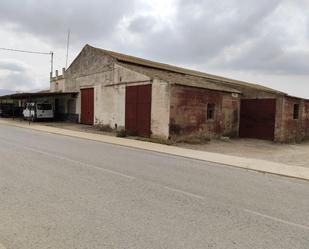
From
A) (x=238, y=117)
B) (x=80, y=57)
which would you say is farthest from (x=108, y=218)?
(x=80, y=57)

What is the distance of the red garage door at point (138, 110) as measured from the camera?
20938 millimetres

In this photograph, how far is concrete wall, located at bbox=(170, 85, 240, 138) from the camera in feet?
63.2

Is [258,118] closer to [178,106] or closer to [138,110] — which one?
[178,106]

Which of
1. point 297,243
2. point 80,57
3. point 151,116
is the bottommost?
point 297,243

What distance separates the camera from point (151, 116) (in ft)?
67.3

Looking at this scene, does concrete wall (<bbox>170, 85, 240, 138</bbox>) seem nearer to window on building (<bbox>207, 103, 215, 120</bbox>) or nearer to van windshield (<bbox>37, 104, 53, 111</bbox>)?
window on building (<bbox>207, 103, 215, 120</bbox>)

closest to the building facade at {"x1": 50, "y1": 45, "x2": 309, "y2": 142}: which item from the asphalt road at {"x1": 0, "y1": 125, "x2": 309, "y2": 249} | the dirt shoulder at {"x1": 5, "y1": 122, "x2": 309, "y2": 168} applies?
the dirt shoulder at {"x1": 5, "y1": 122, "x2": 309, "y2": 168}

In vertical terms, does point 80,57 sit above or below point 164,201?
above

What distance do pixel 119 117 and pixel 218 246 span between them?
20674 mm

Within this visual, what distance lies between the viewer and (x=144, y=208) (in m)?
5.59

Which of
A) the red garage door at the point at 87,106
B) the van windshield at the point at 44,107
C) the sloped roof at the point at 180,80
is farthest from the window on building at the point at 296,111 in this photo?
the van windshield at the point at 44,107

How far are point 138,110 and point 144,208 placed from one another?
16.5m

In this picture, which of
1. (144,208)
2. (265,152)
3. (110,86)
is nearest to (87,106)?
(110,86)

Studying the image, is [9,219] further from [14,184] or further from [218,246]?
[218,246]
